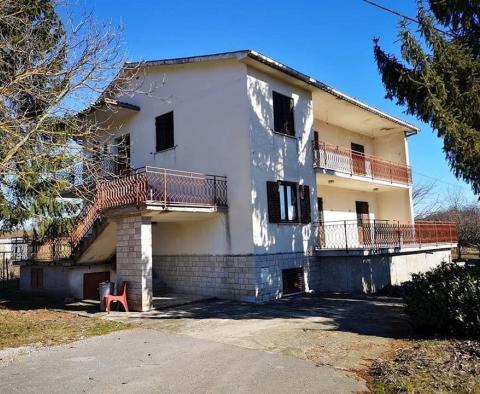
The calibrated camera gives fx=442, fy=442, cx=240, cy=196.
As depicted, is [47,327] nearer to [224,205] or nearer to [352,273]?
[224,205]

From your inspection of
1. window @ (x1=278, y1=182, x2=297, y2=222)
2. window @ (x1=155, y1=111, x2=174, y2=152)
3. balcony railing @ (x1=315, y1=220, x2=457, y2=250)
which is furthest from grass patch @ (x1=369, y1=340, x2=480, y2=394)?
window @ (x1=155, y1=111, x2=174, y2=152)

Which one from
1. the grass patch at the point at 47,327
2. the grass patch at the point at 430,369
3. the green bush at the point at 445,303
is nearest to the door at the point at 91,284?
the grass patch at the point at 47,327

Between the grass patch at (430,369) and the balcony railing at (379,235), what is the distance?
8.66 meters

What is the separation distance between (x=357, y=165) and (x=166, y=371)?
647 inches

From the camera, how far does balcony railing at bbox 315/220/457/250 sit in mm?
17484

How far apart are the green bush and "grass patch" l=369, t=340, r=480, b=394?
427 millimetres

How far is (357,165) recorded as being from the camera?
21.3 metres

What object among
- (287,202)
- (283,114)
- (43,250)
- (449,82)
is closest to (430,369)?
(449,82)

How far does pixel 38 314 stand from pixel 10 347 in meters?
4.48

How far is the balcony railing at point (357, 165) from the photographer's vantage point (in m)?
18.6

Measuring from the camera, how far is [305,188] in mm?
17156

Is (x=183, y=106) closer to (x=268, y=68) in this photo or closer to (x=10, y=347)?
(x=268, y=68)

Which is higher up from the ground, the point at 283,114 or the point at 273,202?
the point at 283,114

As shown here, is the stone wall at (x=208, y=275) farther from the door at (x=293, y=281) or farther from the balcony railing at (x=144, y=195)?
the balcony railing at (x=144, y=195)
